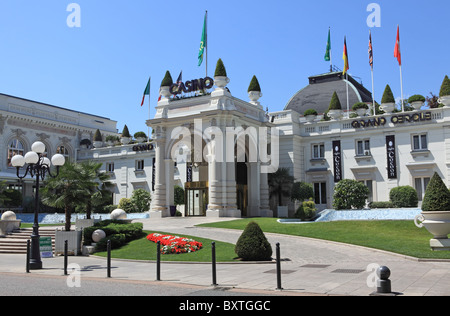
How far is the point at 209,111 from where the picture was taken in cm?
3672

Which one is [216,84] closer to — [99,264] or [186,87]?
[186,87]

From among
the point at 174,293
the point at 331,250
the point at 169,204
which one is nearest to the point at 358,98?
the point at 169,204

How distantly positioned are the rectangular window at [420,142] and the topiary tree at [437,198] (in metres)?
22.8

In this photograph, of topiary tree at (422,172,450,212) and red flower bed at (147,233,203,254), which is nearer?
topiary tree at (422,172,450,212)

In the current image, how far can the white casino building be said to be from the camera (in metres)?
36.6

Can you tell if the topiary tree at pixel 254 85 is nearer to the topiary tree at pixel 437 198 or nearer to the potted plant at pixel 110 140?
the potted plant at pixel 110 140

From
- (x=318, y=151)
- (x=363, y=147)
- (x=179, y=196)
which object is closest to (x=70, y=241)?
(x=179, y=196)

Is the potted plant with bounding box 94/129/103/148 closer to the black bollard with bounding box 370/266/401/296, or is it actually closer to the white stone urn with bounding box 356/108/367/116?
the white stone urn with bounding box 356/108/367/116

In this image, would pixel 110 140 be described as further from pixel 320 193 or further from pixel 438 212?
pixel 438 212

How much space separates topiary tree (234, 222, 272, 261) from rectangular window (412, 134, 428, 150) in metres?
27.0

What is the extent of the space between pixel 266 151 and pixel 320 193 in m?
7.02

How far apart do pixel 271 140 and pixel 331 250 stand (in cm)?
2567

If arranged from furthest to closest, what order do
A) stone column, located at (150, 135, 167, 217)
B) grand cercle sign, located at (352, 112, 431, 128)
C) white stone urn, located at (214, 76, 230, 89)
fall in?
1. stone column, located at (150, 135, 167, 217)
2. white stone urn, located at (214, 76, 230, 89)
3. grand cercle sign, located at (352, 112, 431, 128)

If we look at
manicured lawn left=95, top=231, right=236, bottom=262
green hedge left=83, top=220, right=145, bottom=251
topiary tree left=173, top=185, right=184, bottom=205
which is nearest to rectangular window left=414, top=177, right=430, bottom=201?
topiary tree left=173, top=185, right=184, bottom=205
